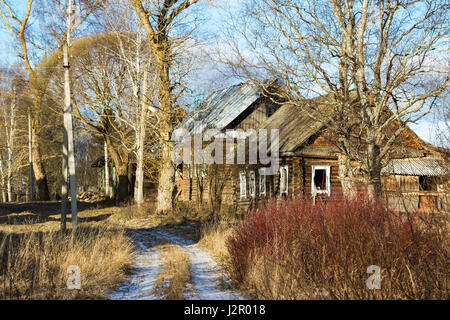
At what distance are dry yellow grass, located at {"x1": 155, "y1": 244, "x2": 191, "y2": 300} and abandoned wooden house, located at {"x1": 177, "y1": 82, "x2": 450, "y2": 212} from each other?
7.44 metres

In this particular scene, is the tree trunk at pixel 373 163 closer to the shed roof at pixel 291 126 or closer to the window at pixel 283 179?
the shed roof at pixel 291 126

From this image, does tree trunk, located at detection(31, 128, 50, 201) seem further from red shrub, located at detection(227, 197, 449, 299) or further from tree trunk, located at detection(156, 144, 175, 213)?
Result: red shrub, located at detection(227, 197, 449, 299)

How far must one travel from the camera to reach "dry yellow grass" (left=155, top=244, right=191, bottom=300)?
18.2ft

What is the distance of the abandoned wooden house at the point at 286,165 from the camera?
17.0 meters

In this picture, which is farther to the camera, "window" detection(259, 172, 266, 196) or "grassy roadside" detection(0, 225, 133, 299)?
"window" detection(259, 172, 266, 196)

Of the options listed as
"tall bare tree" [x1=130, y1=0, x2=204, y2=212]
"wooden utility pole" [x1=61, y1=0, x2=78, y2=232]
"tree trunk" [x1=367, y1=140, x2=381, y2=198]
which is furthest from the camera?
"tall bare tree" [x1=130, y1=0, x2=204, y2=212]
